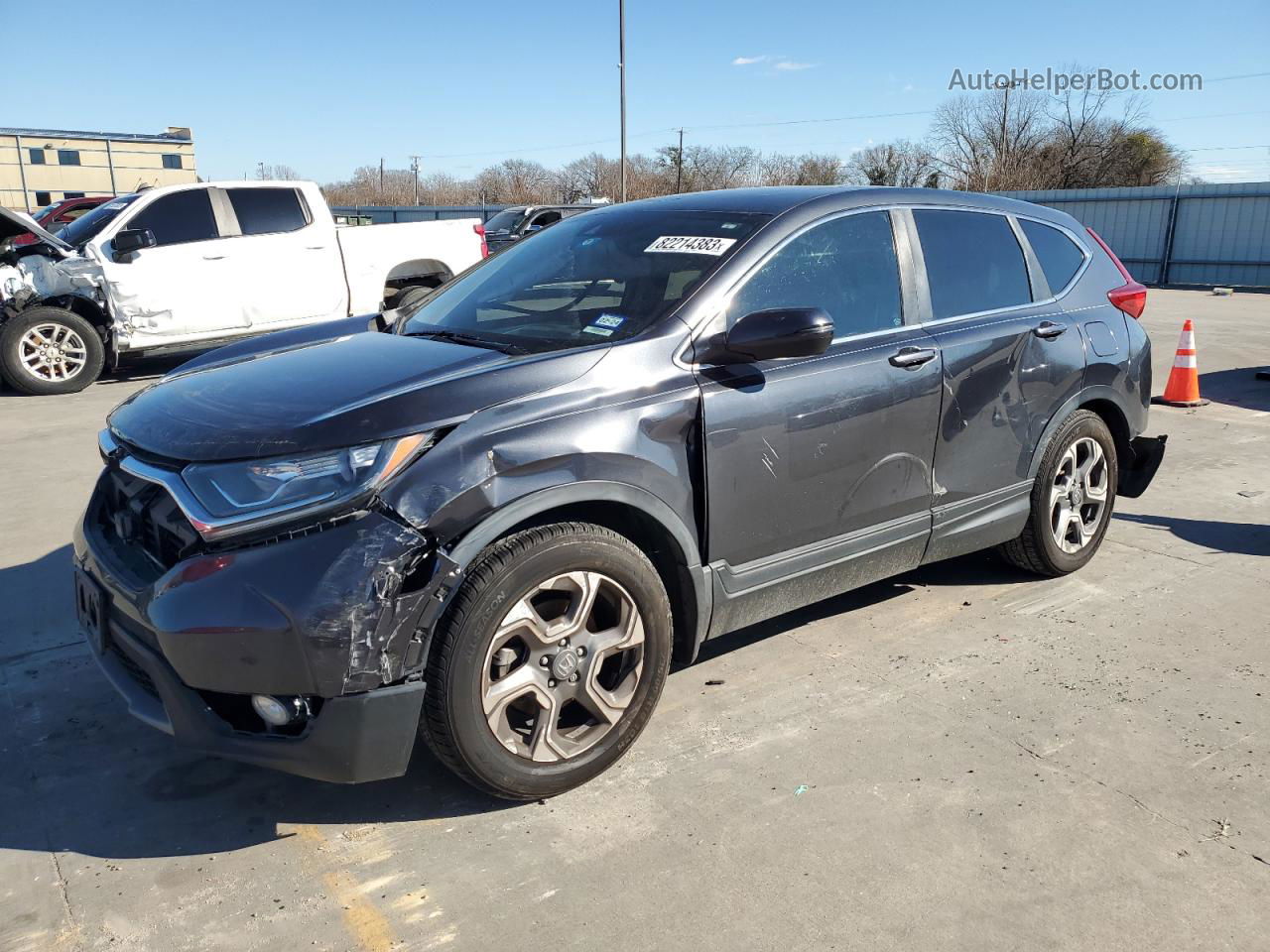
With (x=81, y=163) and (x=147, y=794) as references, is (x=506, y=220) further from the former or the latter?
(x=81, y=163)

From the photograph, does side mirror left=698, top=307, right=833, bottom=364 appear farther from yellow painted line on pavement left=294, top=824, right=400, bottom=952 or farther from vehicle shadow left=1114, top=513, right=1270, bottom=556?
vehicle shadow left=1114, top=513, right=1270, bottom=556

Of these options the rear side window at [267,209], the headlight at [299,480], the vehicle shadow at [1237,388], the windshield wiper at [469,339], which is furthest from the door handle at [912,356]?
the rear side window at [267,209]

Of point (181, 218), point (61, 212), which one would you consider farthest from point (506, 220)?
point (181, 218)

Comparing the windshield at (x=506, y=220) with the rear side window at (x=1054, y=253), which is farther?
the windshield at (x=506, y=220)

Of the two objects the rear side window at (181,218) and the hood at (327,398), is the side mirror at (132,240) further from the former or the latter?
the hood at (327,398)

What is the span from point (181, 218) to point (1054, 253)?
8773mm

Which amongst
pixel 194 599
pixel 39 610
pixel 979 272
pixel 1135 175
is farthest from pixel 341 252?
pixel 1135 175

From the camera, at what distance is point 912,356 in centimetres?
384

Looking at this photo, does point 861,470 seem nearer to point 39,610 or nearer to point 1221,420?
point 39,610

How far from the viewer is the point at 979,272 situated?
431 centimetres

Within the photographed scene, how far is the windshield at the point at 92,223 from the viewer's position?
1037 centimetres

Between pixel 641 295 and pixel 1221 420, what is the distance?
23.6 ft

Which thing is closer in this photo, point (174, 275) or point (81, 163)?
point (174, 275)

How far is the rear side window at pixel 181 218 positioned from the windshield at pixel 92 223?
1.06ft
